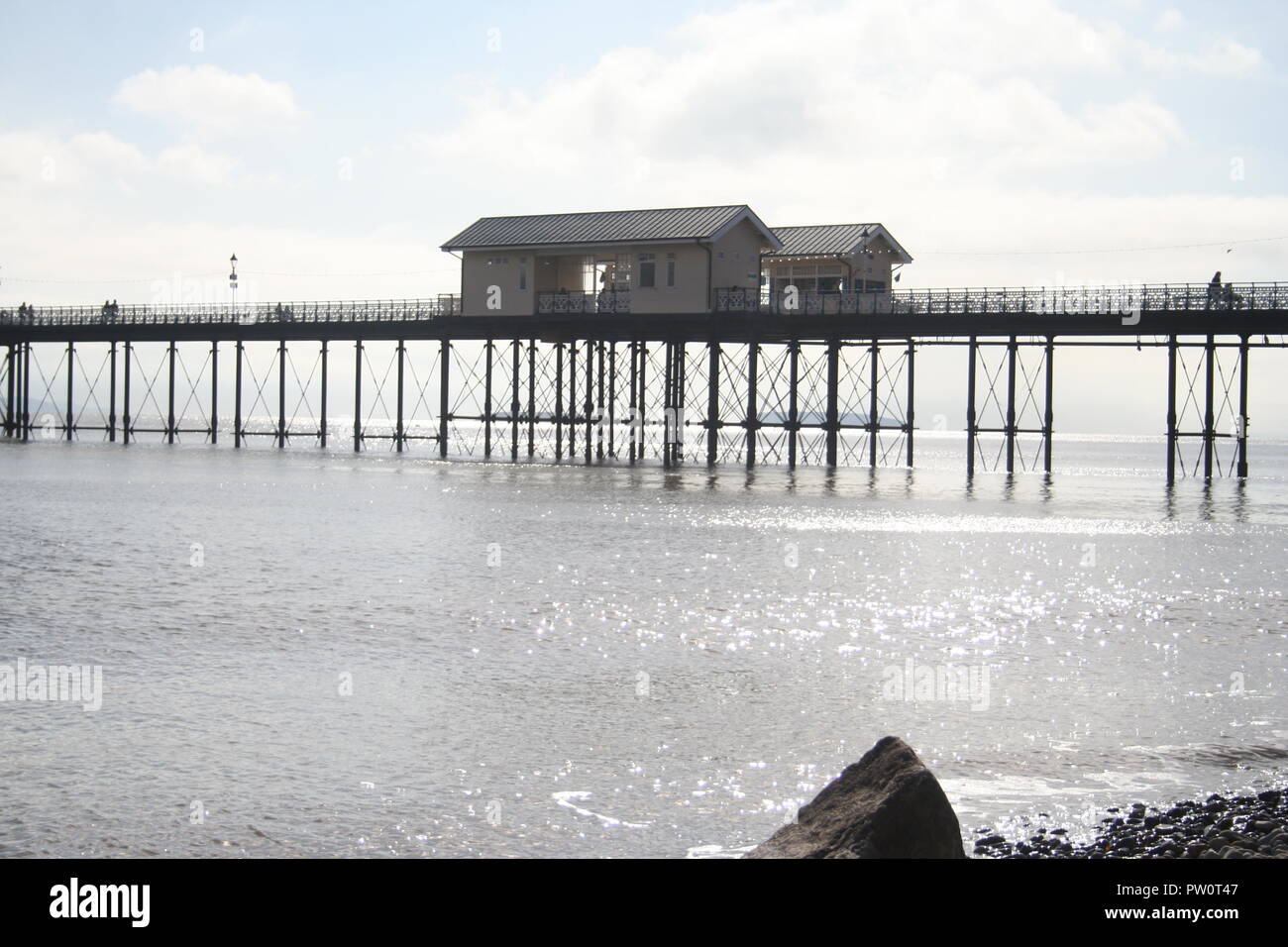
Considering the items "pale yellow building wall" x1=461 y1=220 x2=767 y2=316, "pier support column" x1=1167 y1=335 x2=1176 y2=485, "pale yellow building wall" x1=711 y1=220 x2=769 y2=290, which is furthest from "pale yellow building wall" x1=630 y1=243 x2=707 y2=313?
"pier support column" x1=1167 y1=335 x2=1176 y2=485

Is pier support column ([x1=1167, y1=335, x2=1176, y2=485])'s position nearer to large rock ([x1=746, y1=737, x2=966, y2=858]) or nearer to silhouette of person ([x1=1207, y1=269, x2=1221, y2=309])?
silhouette of person ([x1=1207, y1=269, x2=1221, y2=309])

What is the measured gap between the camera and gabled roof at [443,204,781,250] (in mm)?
52312

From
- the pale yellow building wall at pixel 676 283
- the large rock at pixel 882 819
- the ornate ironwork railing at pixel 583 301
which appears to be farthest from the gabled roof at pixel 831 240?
the large rock at pixel 882 819

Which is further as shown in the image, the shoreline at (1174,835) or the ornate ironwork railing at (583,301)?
the ornate ironwork railing at (583,301)

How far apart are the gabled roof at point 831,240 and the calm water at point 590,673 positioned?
821 inches

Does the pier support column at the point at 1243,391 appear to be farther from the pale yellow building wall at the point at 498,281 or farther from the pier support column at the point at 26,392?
the pier support column at the point at 26,392

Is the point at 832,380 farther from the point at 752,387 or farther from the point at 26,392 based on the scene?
the point at 26,392

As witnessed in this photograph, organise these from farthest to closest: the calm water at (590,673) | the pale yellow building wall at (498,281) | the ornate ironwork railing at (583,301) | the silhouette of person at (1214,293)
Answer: the pale yellow building wall at (498,281), the ornate ironwork railing at (583,301), the silhouette of person at (1214,293), the calm water at (590,673)

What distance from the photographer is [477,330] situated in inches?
2275

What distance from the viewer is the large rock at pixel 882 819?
27.6 feet

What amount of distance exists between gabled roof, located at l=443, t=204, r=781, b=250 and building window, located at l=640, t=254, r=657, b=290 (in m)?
0.91
